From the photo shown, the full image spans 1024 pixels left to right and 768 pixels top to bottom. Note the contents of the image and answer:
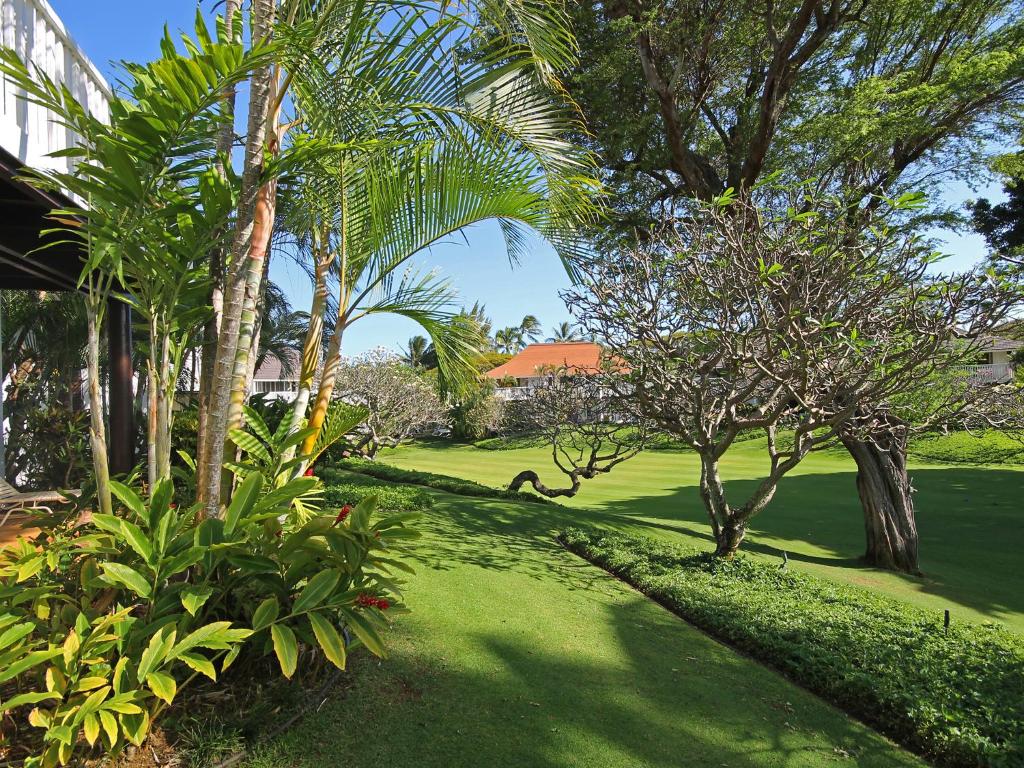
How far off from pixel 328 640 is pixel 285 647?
17 centimetres

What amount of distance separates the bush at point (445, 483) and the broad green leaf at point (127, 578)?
871 centimetres

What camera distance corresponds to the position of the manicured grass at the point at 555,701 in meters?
2.71

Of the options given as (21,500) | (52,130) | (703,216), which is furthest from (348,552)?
(703,216)

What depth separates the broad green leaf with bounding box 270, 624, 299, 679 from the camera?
2258 millimetres

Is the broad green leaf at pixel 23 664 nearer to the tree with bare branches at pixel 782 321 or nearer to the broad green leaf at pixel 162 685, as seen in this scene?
the broad green leaf at pixel 162 685

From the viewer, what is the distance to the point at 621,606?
5.07m

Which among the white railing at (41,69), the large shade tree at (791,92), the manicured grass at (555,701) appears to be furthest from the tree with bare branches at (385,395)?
the manicured grass at (555,701)

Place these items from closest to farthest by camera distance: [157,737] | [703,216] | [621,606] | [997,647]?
[157,737]
[997,647]
[621,606]
[703,216]

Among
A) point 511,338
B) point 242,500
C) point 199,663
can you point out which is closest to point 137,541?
point 242,500

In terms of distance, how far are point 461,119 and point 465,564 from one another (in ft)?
13.1

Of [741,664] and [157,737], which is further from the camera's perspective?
[741,664]

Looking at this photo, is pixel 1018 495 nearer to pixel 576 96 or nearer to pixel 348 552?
pixel 576 96

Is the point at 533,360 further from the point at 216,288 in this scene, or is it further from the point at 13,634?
the point at 13,634

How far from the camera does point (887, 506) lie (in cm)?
924
